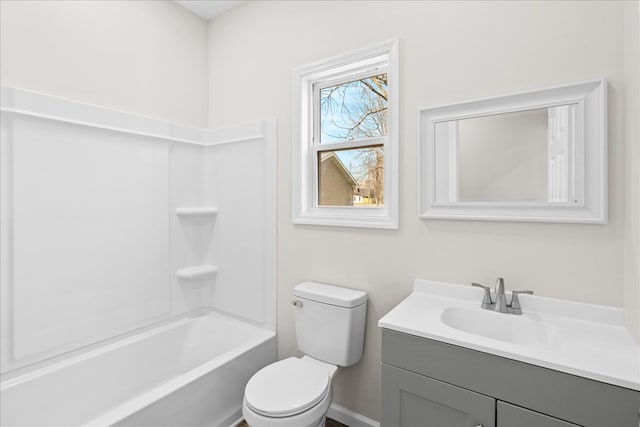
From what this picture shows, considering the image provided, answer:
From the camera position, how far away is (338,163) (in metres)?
2.09

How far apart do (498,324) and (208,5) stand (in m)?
2.81

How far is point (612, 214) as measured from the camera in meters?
1.23

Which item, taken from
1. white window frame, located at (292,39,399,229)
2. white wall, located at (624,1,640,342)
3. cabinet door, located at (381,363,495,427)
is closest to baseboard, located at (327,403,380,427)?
cabinet door, located at (381,363,495,427)

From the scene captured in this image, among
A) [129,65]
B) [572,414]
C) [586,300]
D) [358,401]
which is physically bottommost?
[358,401]

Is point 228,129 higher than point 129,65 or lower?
lower

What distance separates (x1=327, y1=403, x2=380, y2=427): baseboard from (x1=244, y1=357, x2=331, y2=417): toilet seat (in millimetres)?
418

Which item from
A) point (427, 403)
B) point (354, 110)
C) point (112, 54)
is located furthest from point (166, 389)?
point (112, 54)

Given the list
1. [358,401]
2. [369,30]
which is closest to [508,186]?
[369,30]

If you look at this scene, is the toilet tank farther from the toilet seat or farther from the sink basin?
the sink basin

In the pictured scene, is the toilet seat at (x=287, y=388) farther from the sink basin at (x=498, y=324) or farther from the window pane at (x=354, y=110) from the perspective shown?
the window pane at (x=354, y=110)

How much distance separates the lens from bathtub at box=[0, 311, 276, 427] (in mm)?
1536

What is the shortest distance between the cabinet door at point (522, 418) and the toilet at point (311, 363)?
76cm

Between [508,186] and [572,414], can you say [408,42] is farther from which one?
[572,414]

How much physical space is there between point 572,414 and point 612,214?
30.0 inches
